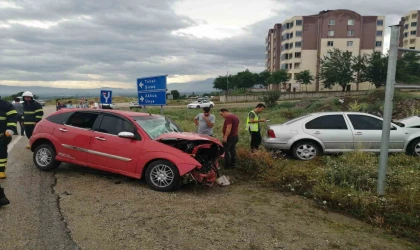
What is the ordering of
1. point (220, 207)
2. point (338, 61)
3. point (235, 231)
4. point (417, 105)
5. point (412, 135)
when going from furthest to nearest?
point (338, 61) → point (417, 105) → point (412, 135) → point (220, 207) → point (235, 231)

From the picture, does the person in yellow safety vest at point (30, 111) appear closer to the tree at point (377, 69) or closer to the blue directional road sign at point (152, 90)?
the blue directional road sign at point (152, 90)

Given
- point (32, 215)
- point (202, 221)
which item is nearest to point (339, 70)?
point (202, 221)

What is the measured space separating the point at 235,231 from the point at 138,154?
250 centimetres

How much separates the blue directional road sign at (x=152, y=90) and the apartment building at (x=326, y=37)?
218 feet

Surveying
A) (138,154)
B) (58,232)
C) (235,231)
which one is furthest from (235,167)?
(58,232)

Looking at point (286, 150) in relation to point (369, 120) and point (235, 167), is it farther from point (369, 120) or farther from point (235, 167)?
point (369, 120)

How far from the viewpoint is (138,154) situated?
586 centimetres

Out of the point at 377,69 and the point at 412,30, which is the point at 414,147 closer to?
the point at 377,69

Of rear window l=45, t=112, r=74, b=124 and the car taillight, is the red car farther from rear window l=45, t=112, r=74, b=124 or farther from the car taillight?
the car taillight

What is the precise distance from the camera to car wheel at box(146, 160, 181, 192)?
219 inches

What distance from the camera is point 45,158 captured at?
22.3ft

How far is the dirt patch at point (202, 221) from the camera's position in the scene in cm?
385

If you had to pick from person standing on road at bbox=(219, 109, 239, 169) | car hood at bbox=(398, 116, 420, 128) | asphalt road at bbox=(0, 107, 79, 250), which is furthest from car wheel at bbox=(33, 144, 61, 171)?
car hood at bbox=(398, 116, 420, 128)

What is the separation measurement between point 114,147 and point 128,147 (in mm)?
322
